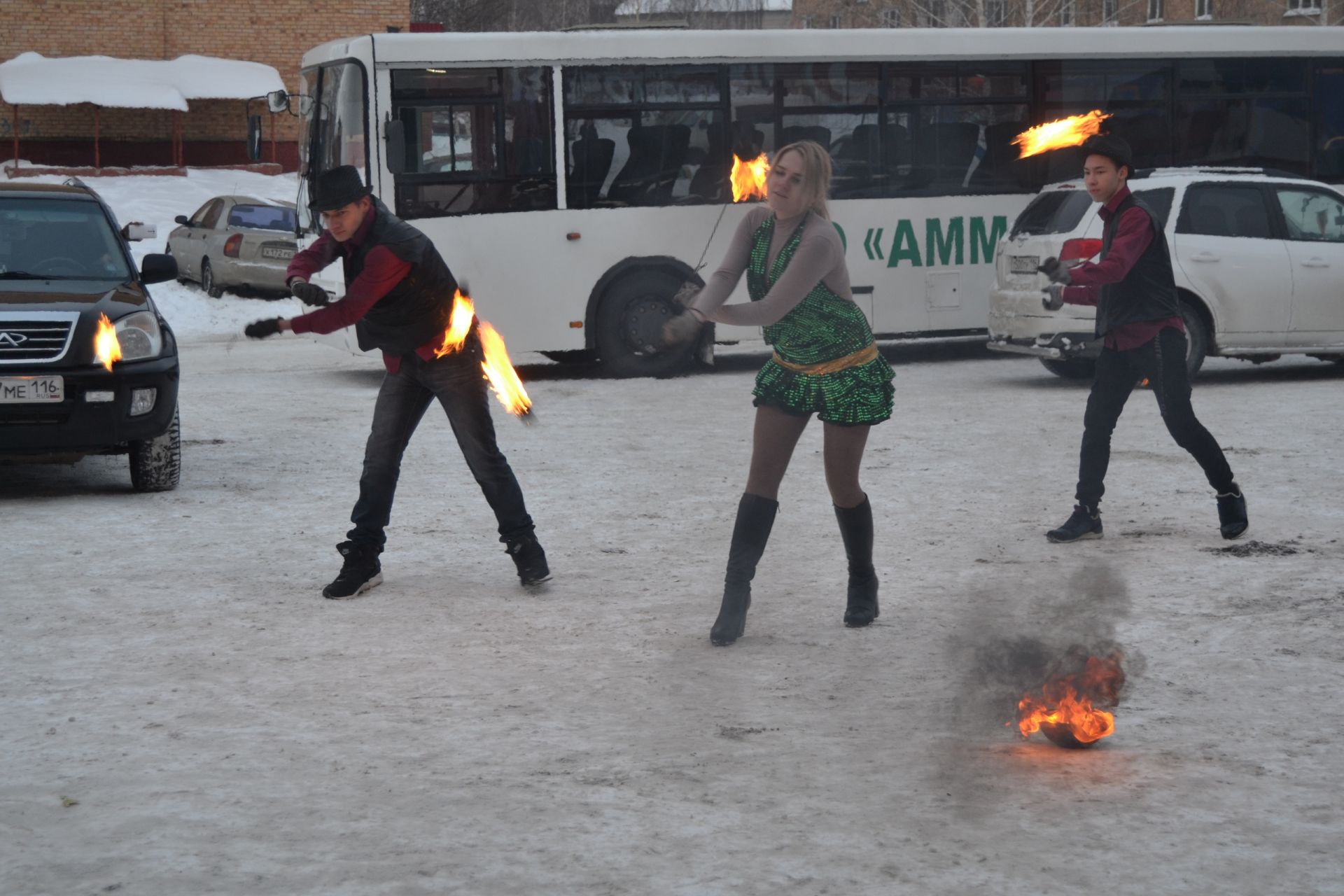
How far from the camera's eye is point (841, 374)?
616 cm

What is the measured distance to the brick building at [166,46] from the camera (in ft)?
126

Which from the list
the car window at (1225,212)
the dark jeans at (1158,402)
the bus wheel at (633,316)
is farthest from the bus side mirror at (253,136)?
the dark jeans at (1158,402)

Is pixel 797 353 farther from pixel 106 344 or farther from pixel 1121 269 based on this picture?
pixel 106 344

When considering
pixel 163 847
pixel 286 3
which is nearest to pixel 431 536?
pixel 163 847

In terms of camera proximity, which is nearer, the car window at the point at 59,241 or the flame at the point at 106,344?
the flame at the point at 106,344

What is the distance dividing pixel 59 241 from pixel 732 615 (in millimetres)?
6119

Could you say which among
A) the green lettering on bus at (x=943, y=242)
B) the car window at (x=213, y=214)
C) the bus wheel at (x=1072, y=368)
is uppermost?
the car window at (x=213, y=214)

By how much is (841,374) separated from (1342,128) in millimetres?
14168

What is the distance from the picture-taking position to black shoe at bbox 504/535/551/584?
7133 mm

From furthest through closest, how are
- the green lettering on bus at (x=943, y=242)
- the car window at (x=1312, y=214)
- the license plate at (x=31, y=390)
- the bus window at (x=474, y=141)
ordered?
the green lettering on bus at (x=943, y=242) → the bus window at (x=474, y=141) → the car window at (x=1312, y=214) → the license plate at (x=31, y=390)

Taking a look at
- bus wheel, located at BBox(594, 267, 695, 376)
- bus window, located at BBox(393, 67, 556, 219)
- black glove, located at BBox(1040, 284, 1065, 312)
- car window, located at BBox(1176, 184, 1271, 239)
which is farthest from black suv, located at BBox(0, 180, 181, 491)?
car window, located at BBox(1176, 184, 1271, 239)

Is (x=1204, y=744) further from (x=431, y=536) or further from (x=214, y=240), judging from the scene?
(x=214, y=240)

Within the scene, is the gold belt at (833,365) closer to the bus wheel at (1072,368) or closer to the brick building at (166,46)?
the bus wheel at (1072,368)

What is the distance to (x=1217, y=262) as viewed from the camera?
1462cm
